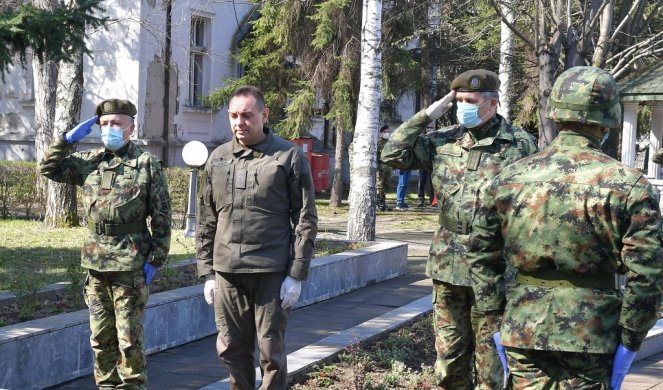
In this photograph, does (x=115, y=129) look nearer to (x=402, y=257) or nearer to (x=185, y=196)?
(x=402, y=257)

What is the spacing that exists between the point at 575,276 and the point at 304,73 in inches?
775

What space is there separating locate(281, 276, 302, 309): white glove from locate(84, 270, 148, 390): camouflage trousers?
1072mm

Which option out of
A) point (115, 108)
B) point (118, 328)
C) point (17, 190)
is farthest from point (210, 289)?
point (17, 190)

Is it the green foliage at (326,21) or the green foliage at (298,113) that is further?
the green foliage at (298,113)

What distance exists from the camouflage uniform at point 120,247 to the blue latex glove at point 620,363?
3.21 metres

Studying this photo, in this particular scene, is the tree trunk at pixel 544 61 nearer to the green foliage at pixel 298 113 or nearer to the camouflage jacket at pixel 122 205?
the camouflage jacket at pixel 122 205

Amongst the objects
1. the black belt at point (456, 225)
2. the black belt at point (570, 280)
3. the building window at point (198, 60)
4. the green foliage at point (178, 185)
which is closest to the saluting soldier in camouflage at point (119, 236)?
the black belt at point (456, 225)

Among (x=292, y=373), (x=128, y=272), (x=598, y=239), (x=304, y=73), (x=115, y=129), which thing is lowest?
(x=292, y=373)

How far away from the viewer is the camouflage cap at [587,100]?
13.7 feet

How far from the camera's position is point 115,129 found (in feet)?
21.2

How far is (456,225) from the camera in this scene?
5891 millimetres

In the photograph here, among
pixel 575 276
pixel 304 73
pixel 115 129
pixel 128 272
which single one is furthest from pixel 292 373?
pixel 304 73

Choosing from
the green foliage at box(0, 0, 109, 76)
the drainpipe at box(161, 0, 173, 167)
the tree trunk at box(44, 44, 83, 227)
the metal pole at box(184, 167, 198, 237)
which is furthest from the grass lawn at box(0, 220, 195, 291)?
the drainpipe at box(161, 0, 173, 167)

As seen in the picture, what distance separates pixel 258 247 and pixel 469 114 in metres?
1.42
